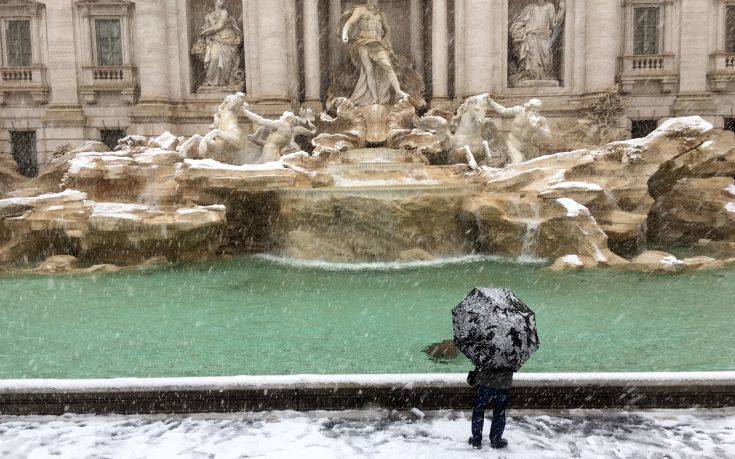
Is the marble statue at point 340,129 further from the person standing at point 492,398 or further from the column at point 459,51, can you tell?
the person standing at point 492,398

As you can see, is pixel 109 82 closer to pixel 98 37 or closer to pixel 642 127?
pixel 98 37

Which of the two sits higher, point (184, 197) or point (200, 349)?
point (184, 197)

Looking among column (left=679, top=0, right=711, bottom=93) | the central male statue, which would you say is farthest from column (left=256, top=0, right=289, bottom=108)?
column (left=679, top=0, right=711, bottom=93)

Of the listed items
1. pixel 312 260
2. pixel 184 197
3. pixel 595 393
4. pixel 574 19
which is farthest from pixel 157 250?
pixel 574 19

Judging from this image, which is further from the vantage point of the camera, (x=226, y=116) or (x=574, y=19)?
(x=574, y=19)

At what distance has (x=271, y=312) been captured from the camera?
6.93m

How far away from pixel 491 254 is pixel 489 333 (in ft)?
24.5

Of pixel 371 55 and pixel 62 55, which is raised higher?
pixel 62 55

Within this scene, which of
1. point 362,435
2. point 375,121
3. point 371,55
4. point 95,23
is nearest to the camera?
point 362,435

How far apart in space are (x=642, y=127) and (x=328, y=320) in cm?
1390

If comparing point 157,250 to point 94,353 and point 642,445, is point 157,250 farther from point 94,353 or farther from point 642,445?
point 642,445

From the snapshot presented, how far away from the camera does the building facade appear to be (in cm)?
1602

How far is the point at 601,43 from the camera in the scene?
15898 mm

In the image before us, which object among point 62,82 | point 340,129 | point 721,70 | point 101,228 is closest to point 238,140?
point 340,129
